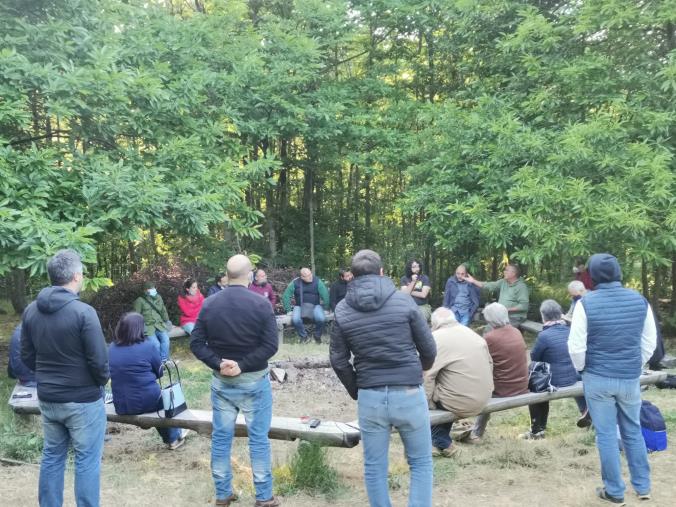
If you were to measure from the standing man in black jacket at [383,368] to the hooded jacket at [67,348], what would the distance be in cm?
137

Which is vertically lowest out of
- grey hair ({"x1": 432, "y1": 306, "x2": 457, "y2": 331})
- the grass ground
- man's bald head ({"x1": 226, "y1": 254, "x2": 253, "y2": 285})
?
the grass ground

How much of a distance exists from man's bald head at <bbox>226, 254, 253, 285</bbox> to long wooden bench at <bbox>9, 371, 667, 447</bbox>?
4.51ft

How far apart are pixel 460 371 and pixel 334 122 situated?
845 cm

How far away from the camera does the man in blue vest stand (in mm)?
3854

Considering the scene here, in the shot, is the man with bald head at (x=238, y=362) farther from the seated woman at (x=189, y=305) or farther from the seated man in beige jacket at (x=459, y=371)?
the seated woman at (x=189, y=305)

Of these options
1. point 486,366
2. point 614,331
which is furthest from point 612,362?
point 486,366

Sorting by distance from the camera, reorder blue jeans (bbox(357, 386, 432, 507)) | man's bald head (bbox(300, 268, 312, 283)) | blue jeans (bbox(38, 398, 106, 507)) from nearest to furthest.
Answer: blue jeans (bbox(357, 386, 432, 507)) → blue jeans (bbox(38, 398, 106, 507)) → man's bald head (bbox(300, 268, 312, 283))

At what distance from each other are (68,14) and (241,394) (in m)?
5.50

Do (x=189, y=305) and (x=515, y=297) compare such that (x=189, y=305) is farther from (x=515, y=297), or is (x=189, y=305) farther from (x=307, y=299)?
(x=515, y=297)

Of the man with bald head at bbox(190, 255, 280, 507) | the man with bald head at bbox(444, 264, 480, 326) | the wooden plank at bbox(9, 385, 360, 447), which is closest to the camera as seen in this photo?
the man with bald head at bbox(190, 255, 280, 507)

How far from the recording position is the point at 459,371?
471 cm

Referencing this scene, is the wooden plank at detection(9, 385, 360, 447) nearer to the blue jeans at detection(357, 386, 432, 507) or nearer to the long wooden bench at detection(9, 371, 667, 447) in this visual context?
the long wooden bench at detection(9, 371, 667, 447)

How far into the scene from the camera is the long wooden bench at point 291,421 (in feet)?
14.6

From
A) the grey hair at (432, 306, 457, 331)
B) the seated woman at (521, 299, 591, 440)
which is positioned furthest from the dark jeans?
the grey hair at (432, 306, 457, 331)
